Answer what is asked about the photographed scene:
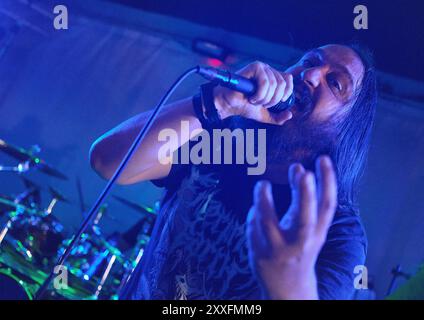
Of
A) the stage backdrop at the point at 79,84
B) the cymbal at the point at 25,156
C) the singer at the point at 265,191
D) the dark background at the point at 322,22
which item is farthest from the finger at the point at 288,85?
the stage backdrop at the point at 79,84

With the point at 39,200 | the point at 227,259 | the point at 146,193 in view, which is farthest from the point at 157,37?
the point at 227,259

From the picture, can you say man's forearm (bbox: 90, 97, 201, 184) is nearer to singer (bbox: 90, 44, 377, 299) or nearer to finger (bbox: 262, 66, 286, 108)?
singer (bbox: 90, 44, 377, 299)

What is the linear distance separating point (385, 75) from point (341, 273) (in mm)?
1732

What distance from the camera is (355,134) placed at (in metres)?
1.05

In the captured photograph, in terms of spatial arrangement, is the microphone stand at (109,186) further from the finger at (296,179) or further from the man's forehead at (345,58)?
the man's forehead at (345,58)

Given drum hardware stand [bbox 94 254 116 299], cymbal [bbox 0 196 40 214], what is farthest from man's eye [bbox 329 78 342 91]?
cymbal [bbox 0 196 40 214]

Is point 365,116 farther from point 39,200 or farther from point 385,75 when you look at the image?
point 39,200

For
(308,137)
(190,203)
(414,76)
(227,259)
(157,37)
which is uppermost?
(157,37)

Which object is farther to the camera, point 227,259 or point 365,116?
point 365,116

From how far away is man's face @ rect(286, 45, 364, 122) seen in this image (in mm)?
934

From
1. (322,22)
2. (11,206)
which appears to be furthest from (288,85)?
(11,206)

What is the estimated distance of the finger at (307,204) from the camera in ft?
2.00

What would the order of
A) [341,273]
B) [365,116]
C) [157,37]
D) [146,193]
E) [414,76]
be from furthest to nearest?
[157,37] < [146,193] < [414,76] < [365,116] < [341,273]
